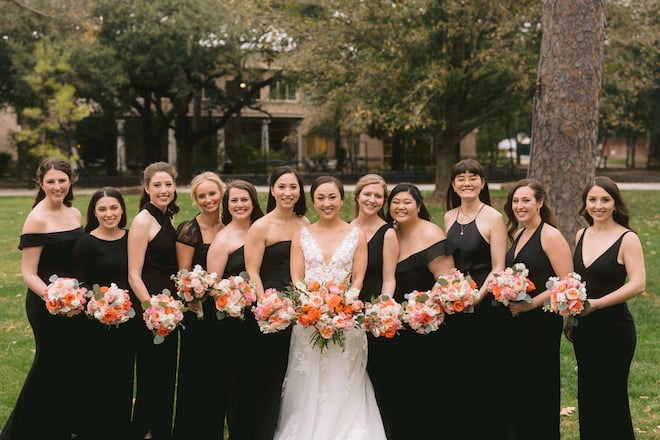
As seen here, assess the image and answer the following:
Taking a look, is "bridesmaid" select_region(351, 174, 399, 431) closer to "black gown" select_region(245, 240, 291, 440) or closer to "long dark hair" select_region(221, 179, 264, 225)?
"black gown" select_region(245, 240, 291, 440)

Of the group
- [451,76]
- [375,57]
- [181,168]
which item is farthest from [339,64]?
[181,168]

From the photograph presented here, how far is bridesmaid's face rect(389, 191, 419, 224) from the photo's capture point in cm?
567

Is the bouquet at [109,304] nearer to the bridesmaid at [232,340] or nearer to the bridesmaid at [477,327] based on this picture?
the bridesmaid at [232,340]

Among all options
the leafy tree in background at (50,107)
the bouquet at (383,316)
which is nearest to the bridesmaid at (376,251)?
the bouquet at (383,316)

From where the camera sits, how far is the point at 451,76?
2169cm

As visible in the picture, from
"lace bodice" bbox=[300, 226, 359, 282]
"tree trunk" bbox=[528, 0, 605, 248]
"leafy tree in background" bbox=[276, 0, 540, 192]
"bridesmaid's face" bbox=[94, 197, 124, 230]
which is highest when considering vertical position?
"leafy tree in background" bbox=[276, 0, 540, 192]

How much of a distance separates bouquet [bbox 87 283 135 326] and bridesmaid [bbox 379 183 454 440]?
6.39 feet

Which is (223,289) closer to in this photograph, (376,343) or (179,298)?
(179,298)

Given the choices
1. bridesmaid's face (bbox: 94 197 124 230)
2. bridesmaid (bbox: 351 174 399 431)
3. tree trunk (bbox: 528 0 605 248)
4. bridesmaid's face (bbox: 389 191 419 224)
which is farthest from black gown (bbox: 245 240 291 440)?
tree trunk (bbox: 528 0 605 248)

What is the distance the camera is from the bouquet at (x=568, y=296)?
192 inches

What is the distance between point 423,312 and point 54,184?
2847 millimetres

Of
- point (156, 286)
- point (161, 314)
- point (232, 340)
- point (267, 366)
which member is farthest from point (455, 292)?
point (156, 286)

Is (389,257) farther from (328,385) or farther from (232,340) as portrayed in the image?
(232,340)

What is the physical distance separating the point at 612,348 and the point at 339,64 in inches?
700
